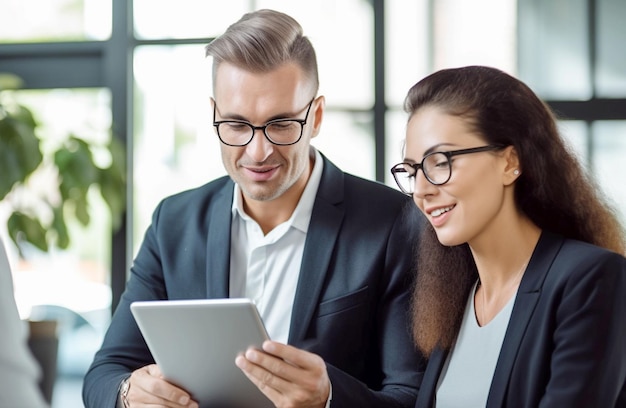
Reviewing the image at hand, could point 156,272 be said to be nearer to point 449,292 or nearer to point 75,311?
point 449,292

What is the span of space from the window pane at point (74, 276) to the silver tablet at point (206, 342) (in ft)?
9.48

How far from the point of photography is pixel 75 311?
15.6 ft

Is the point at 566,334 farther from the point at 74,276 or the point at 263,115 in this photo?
the point at 74,276

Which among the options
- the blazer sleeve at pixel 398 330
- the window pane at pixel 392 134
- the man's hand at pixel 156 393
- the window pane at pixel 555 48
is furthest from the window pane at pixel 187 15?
the man's hand at pixel 156 393

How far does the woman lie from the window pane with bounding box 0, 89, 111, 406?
9.94ft

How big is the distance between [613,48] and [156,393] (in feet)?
11.2

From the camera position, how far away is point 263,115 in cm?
219

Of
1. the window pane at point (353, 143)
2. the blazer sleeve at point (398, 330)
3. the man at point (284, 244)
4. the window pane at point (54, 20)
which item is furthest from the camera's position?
the window pane at point (54, 20)

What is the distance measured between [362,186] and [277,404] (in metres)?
0.74

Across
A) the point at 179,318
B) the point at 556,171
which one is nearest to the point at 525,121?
the point at 556,171

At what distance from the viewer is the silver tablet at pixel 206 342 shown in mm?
1743

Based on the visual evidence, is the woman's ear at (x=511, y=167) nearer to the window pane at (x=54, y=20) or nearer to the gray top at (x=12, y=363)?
the gray top at (x=12, y=363)

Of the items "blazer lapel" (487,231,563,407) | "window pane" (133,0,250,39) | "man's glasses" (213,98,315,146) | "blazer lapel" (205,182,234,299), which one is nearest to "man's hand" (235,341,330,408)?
"blazer lapel" (487,231,563,407)

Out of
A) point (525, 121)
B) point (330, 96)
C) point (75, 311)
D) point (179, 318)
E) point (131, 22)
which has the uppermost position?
point (131, 22)
